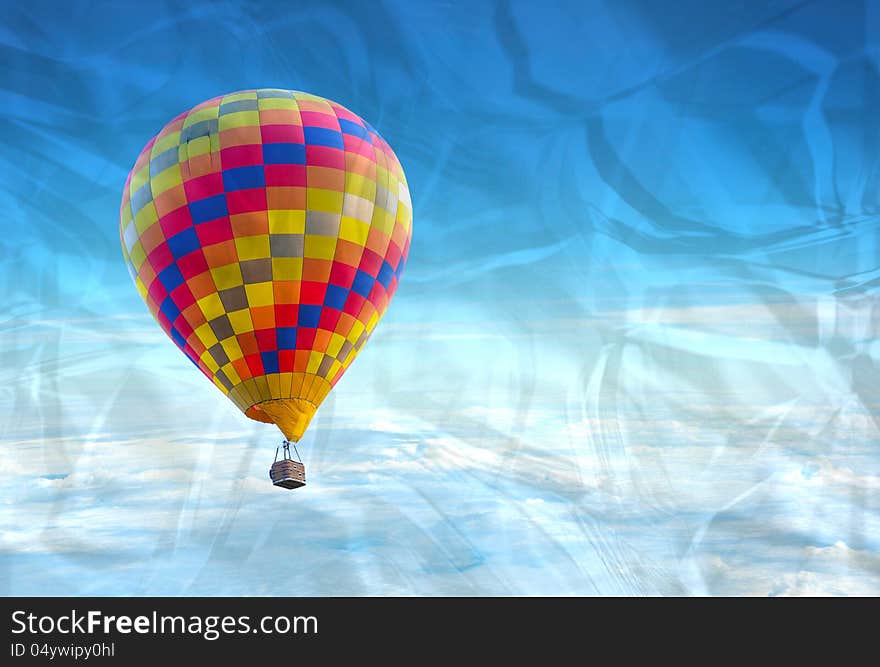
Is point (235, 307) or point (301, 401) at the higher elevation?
point (235, 307)

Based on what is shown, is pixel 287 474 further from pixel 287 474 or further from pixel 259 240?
pixel 259 240

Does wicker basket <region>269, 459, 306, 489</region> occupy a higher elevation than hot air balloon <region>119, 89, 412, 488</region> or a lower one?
lower

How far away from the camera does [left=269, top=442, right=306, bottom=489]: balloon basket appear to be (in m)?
25.5

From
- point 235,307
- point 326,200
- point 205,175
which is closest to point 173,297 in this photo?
point 235,307

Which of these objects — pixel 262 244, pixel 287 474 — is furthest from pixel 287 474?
pixel 262 244

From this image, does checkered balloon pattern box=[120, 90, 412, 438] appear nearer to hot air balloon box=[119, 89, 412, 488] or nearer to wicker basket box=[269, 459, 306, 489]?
hot air balloon box=[119, 89, 412, 488]

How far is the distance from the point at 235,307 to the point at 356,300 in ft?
13.0

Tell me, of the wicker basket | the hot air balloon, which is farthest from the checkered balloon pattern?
the wicker basket

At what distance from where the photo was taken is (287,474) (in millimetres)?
25516

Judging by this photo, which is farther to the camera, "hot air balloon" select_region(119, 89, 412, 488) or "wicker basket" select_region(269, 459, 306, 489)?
"hot air balloon" select_region(119, 89, 412, 488)

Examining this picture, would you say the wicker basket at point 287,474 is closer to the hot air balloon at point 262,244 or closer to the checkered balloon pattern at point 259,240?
the hot air balloon at point 262,244

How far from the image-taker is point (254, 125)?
26.9m

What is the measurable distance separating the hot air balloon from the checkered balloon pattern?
1.5 inches

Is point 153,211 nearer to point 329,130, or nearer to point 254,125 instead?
point 254,125
